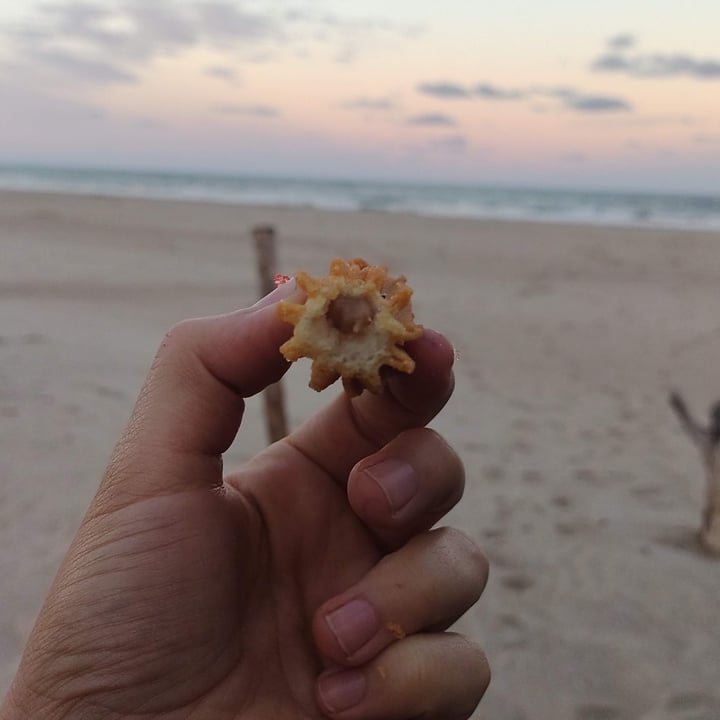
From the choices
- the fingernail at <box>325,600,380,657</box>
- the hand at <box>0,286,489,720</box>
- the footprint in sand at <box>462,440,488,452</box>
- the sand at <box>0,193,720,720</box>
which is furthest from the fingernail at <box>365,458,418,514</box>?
the footprint in sand at <box>462,440,488,452</box>

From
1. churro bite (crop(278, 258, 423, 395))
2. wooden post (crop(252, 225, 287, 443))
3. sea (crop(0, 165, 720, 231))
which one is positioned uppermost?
churro bite (crop(278, 258, 423, 395))

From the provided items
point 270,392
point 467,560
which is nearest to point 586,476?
point 270,392

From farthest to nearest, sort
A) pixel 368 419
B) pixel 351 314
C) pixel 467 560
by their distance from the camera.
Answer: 1. pixel 368 419
2. pixel 467 560
3. pixel 351 314

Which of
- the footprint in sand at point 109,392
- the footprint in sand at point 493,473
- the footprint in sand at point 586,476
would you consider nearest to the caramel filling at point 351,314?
the footprint in sand at point 493,473

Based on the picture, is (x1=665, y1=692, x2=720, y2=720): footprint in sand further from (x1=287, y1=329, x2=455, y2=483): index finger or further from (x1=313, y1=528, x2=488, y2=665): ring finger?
(x1=287, y1=329, x2=455, y2=483): index finger

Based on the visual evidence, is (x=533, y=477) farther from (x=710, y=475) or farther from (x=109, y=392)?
(x=109, y=392)

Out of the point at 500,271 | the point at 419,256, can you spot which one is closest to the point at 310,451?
the point at 500,271
